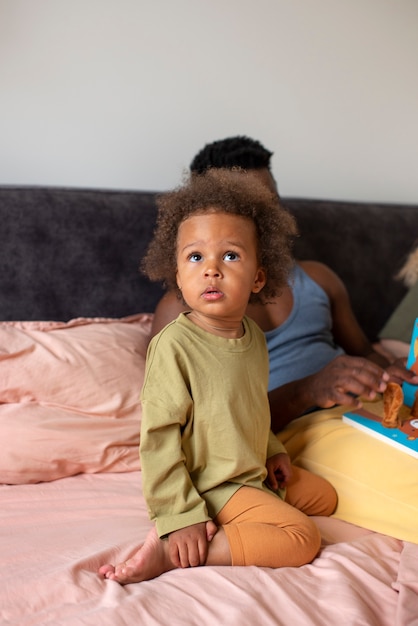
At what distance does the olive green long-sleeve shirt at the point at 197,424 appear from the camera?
4.07 ft

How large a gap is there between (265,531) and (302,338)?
762 mm

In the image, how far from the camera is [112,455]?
5.36 feet

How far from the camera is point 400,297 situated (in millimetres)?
2438

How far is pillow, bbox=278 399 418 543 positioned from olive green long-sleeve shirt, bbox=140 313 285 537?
0.85 feet

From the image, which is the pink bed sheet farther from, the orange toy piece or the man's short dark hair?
the man's short dark hair

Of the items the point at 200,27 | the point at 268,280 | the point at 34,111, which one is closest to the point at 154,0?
the point at 200,27

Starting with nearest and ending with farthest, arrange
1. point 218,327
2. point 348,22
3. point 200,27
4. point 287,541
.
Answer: point 287,541, point 218,327, point 200,27, point 348,22

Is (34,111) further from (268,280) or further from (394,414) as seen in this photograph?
(394,414)

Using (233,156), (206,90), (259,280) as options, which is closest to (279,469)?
(259,280)

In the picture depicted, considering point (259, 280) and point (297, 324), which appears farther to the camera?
point (297, 324)

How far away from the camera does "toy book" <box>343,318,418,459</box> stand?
1.53m

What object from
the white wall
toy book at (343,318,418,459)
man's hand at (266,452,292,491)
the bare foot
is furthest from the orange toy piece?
the white wall

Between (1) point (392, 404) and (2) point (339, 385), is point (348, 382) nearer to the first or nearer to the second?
(2) point (339, 385)

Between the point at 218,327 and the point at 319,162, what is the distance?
142 centimetres
